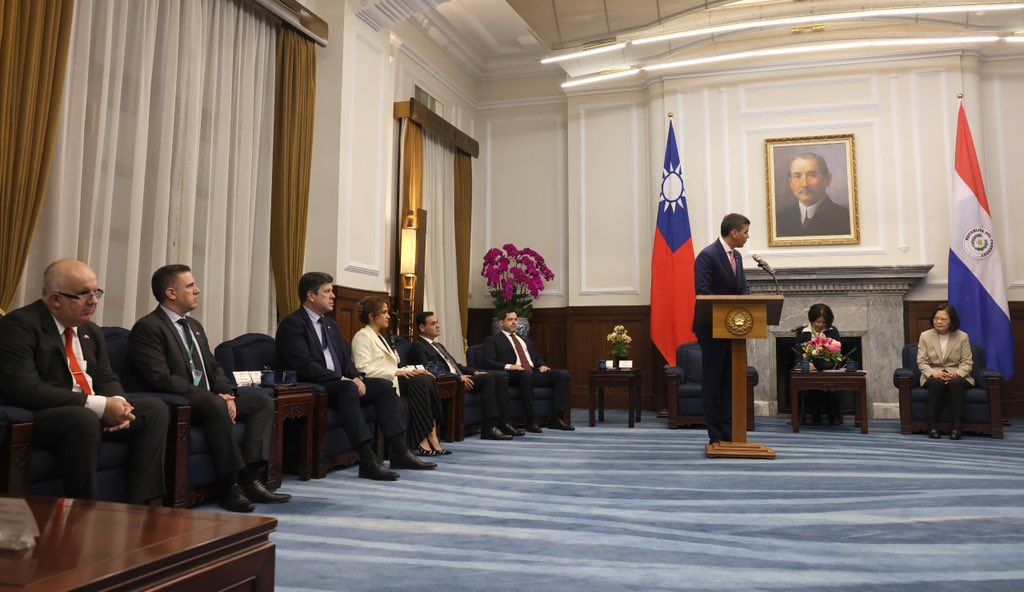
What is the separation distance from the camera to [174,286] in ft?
11.5

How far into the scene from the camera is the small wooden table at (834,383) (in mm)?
6387

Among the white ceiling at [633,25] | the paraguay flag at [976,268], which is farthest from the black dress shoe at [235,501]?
the paraguay flag at [976,268]

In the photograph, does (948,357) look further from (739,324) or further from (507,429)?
(507,429)

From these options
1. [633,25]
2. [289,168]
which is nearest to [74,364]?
[289,168]

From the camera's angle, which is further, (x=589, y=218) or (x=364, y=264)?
(x=589, y=218)

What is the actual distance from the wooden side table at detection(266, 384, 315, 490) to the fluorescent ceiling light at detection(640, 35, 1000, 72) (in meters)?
5.93

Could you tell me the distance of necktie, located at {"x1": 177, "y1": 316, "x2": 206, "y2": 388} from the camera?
3.53 m

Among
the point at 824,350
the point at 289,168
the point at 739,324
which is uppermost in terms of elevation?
the point at 289,168

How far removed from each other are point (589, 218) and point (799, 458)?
4.86 metres

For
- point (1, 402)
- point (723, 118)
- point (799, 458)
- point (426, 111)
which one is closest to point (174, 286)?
point (1, 402)

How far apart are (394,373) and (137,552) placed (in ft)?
12.9

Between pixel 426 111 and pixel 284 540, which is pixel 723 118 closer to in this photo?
pixel 426 111

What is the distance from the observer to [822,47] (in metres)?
7.70

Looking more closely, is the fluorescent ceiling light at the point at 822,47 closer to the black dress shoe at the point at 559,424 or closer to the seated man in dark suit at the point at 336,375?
the black dress shoe at the point at 559,424
